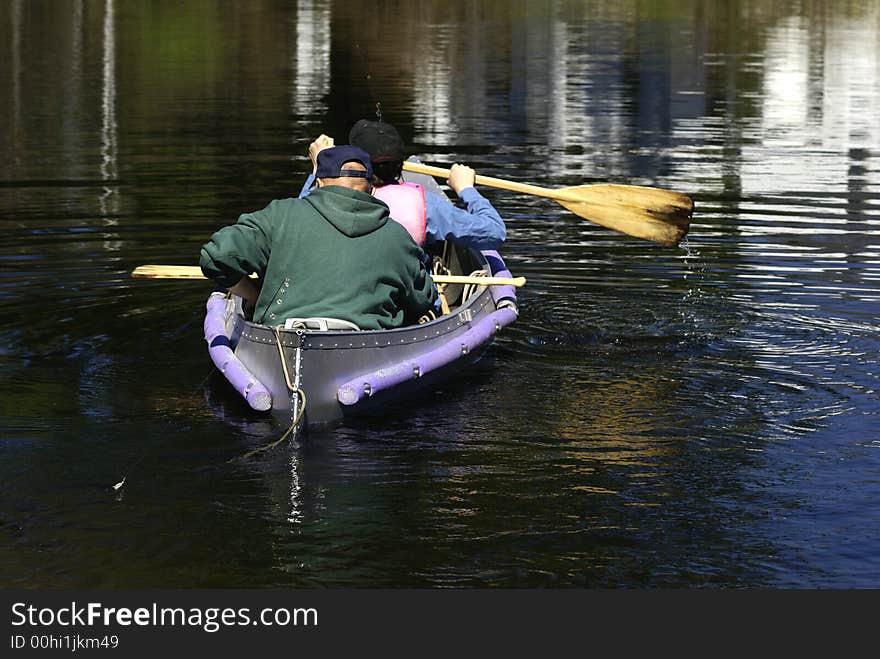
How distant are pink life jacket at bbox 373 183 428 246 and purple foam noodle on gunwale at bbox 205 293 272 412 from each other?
139cm

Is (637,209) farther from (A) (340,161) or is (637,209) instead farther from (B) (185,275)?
(B) (185,275)

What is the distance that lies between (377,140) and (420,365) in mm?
1673

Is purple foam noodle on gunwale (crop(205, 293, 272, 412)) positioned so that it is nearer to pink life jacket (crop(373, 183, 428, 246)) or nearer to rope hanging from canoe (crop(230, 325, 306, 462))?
rope hanging from canoe (crop(230, 325, 306, 462))

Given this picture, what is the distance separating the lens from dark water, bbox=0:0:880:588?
743 centimetres

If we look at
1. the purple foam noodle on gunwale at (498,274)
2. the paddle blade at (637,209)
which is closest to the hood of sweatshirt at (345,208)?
the purple foam noodle on gunwale at (498,274)

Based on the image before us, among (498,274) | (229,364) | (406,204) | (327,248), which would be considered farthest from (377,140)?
(498,274)

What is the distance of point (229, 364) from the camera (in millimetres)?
9859

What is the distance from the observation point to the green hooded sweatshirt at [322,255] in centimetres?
954

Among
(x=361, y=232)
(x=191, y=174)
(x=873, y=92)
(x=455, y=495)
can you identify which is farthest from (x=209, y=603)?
(x=873, y=92)

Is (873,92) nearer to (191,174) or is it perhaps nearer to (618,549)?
(191,174)

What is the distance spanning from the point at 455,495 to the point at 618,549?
1.13 m

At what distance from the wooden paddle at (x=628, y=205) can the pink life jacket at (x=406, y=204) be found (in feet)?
5.89

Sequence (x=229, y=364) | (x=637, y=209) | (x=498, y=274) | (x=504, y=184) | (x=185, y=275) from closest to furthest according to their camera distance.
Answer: (x=229, y=364)
(x=185, y=275)
(x=498, y=274)
(x=504, y=184)
(x=637, y=209)

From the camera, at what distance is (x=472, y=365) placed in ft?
36.6
